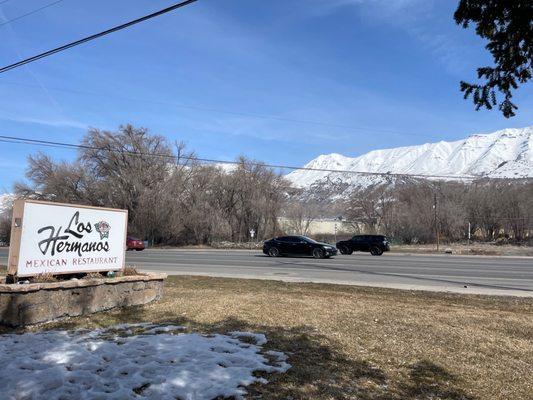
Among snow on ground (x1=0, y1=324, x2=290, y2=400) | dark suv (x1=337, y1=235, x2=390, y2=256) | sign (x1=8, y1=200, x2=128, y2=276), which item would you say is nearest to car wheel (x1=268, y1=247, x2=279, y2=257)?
dark suv (x1=337, y1=235, x2=390, y2=256)

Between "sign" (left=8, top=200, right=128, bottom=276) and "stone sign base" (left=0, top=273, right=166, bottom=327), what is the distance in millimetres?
587

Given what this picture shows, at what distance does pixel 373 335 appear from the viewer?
6949mm

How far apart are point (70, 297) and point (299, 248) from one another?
22149 millimetres

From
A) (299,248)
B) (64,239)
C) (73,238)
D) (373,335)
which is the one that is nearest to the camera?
(373,335)

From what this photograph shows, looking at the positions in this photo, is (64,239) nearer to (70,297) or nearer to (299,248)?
(70,297)

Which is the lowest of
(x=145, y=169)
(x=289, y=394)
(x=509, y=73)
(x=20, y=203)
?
(x=289, y=394)

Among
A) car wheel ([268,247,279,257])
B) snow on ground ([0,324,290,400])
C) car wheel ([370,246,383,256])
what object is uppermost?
car wheel ([370,246,383,256])

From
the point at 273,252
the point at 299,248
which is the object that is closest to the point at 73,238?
the point at 299,248

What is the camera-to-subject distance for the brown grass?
4.92 meters

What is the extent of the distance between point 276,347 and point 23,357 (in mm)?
2844

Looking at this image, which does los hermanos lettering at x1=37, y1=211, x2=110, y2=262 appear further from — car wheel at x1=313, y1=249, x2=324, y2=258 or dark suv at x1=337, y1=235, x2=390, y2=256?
dark suv at x1=337, y1=235, x2=390, y2=256

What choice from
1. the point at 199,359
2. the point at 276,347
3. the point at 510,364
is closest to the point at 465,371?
the point at 510,364

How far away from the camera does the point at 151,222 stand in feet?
190

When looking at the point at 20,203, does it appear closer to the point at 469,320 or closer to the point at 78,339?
the point at 78,339
